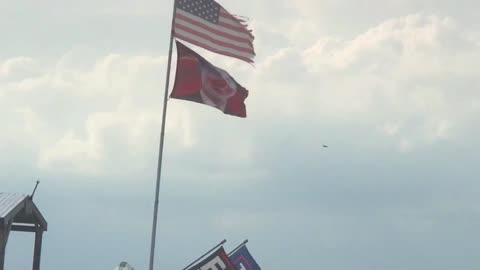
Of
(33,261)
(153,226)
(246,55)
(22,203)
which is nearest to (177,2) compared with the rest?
(246,55)

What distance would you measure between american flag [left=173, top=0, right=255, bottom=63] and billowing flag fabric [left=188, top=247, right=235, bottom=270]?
4895mm

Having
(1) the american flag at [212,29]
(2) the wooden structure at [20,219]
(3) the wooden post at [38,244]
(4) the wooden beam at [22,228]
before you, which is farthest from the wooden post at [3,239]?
(1) the american flag at [212,29]

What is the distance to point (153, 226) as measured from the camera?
21250 millimetres

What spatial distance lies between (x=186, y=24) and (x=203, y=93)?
173 centimetres

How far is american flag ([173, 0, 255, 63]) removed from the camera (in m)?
22.0

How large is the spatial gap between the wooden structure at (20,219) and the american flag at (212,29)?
7.20 metres

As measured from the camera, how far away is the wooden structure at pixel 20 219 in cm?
2467

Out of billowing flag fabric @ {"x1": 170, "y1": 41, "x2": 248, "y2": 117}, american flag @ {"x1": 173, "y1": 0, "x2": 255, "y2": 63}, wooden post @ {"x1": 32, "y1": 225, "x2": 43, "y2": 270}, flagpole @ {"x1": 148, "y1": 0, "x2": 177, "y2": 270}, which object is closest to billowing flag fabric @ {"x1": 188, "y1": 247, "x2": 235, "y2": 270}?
flagpole @ {"x1": 148, "y1": 0, "x2": 177, "y2": 270}

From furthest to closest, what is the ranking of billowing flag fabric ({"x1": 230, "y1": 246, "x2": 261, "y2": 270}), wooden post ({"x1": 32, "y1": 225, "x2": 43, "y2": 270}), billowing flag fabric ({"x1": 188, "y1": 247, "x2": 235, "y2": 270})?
billowing flag fabric ({"x1": 230, "y1": 246, "x2": 261, "y2": 270})
wooden post ({"x1": 32, "y1": 225, "x2": 43, "y2": 270})
billowing flag fabric ({"x1": 188, "y1": 247, "x2": 235, "y2": 270})

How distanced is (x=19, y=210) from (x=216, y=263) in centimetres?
650

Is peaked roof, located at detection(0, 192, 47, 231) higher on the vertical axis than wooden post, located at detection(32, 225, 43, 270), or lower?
higher

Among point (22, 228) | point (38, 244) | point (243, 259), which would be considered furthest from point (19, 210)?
point (243, 259)

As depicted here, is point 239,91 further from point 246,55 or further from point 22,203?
point 22,203

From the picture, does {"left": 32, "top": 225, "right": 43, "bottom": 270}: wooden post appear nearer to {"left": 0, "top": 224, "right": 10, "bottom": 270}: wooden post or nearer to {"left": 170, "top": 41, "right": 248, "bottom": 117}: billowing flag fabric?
{"left": 0, "top": 224, "right": 10, "bottom": 270}: wooden post
